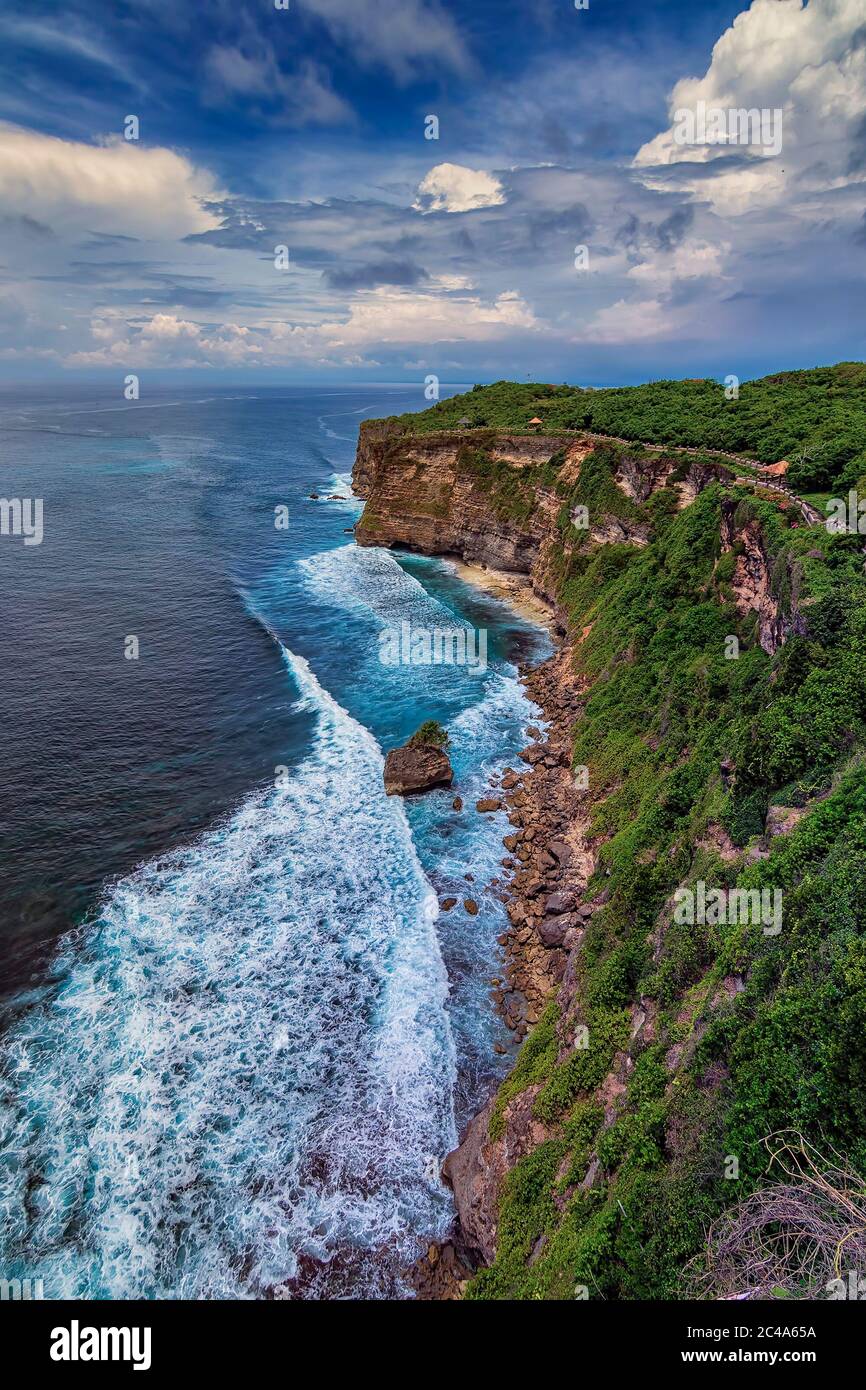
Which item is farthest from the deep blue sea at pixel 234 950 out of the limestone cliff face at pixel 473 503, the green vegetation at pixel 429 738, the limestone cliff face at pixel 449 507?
the limestone cliff face at pixel 449 507

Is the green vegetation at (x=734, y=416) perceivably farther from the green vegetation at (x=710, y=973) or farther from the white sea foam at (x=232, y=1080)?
the white sea foam at (x=232, y=1080)

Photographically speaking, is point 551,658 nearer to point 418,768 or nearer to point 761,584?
point 418,768

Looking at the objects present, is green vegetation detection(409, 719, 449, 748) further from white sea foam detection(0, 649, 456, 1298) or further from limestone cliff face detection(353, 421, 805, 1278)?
white sea foam detection(0, 649, 456, 1298)

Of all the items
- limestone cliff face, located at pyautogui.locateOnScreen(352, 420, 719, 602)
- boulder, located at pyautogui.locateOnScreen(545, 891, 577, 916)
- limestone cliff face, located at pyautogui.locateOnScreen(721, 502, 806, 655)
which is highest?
limestone cliff face, located at pyautogui.locateOnScreen(352, 420, 719, 602)

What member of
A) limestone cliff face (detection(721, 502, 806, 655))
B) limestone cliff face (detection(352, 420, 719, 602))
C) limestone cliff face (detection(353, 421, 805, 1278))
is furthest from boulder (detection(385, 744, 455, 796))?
limestone cliff face (detection(352, 420, 719, 602))

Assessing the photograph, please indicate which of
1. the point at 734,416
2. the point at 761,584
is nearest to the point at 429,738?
the point at 761,584
